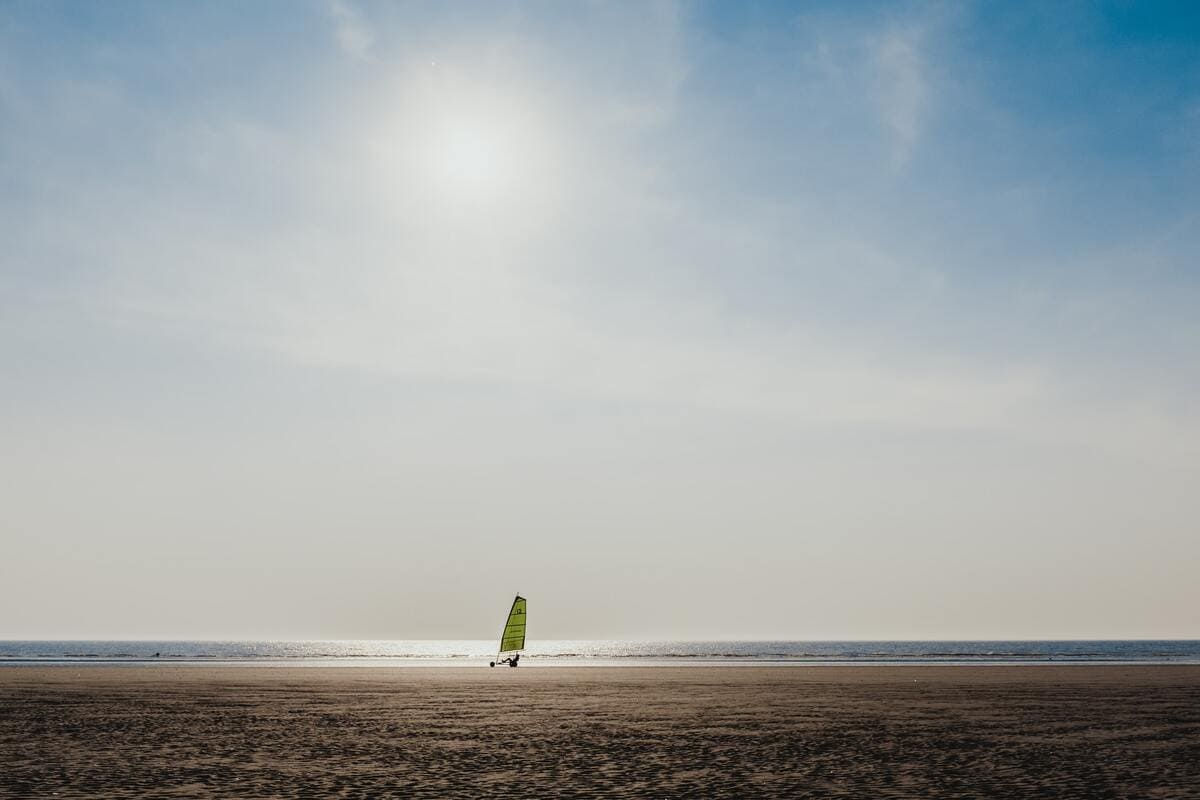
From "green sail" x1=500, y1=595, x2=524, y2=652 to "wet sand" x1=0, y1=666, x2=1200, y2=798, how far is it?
126ft

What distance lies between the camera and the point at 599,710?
32.6 metres

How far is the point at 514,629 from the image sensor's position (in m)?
84.1

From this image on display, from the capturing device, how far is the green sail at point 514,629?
8344cm

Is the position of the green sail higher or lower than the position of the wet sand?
higher

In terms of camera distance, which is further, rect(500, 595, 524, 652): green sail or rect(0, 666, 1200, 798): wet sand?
rect(500, 595, 524, 652): green sail

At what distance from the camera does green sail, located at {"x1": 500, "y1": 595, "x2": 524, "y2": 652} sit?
8344cm

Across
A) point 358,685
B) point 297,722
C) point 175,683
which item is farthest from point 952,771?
point 175,683

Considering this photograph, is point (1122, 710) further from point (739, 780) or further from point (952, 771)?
point (739, 780)

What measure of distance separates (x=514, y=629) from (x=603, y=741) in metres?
62.4

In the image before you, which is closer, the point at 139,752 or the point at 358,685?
the point at 139,752

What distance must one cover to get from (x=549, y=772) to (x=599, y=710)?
1469 centimetres

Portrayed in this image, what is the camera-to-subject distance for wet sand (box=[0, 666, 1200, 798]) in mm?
16797

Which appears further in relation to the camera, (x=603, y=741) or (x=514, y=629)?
(x=514, y=629)

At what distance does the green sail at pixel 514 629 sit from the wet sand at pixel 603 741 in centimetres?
3849
